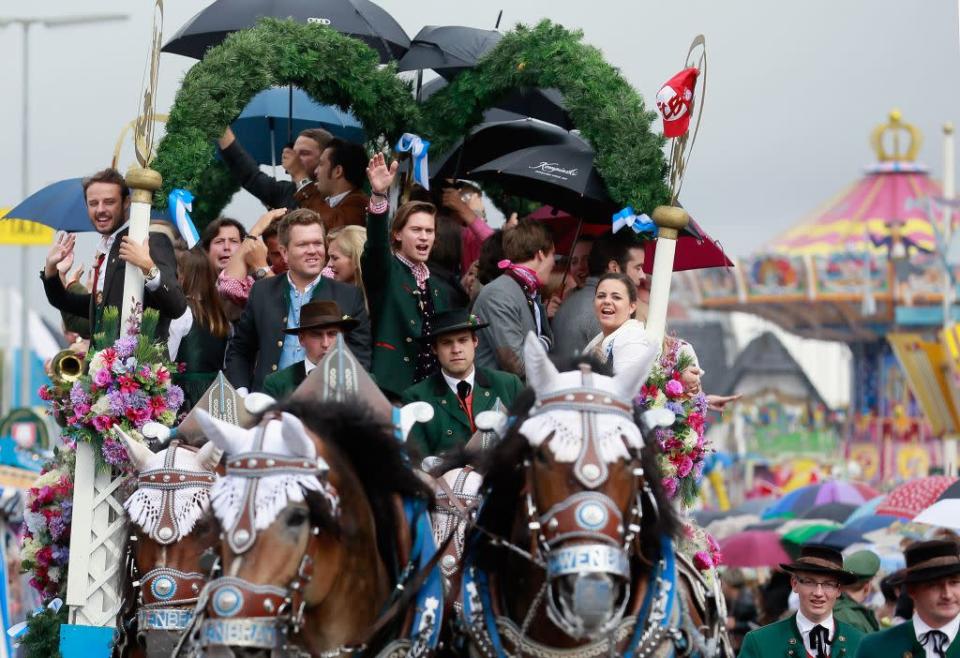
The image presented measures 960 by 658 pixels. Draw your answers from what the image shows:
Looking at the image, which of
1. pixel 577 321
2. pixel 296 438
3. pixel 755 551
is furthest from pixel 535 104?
pixel 755 551

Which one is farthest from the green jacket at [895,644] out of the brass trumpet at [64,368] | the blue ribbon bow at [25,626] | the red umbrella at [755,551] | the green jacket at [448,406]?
the red umbrella at [755,551]

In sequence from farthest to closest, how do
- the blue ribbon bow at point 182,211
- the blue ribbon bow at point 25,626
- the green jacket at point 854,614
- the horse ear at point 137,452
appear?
the green jacket at point 854,614
the blue ribbon bow at point 25,626
the blue ribbon bow at point 182,211
the horse ear at point 137,452

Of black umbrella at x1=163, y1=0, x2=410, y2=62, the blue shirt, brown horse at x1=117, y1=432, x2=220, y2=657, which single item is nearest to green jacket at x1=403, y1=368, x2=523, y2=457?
the blue shirt

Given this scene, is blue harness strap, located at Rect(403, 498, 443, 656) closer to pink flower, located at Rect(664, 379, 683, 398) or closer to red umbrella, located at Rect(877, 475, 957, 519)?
pink flower, located at Rect(664, 379, 683, 398)

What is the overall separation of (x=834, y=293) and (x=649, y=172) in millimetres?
71120

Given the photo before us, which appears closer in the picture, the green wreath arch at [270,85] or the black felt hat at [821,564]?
the black felt hat at [821,564]

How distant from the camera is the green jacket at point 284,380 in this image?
889 cm

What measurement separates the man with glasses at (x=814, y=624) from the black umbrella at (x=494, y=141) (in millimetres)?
3728

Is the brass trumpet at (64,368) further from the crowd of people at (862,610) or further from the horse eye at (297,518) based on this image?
the crowd of people at (862,610)

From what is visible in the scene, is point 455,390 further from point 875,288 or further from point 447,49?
point 875,288

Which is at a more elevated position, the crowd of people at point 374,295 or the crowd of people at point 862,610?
the crowd of people at point 374,295

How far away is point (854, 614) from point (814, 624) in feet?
6.19

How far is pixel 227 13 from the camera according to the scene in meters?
A: 12.0

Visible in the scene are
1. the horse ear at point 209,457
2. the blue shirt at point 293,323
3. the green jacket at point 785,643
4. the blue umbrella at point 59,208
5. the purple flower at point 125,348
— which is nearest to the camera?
the horse ear at point 209,457
